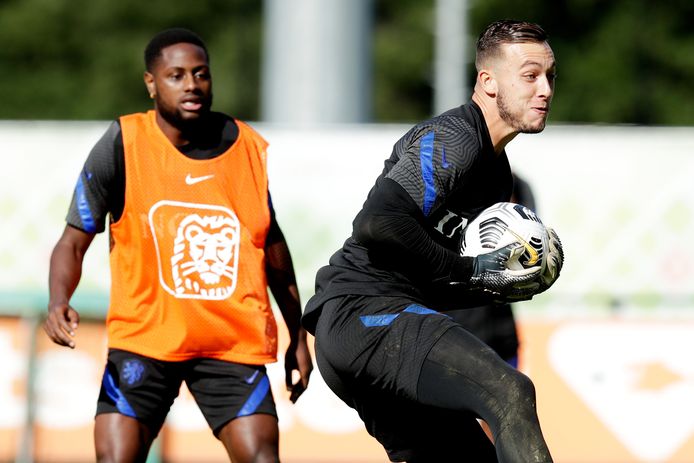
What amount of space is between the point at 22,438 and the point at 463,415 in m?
5.06

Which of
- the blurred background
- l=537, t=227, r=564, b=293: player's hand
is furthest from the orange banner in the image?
l=537, t=227, r=564, b=293: player's hand

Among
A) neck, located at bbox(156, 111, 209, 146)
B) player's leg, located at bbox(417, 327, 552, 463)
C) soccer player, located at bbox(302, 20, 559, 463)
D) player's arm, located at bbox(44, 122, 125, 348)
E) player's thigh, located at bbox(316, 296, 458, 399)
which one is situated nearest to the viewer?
player's leg, located at bbox(417, 327, 552, 463)

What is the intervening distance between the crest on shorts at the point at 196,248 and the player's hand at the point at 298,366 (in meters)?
0.45

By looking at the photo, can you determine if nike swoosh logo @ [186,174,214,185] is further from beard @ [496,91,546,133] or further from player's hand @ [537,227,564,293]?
player's hand @ [537,227,564,293]

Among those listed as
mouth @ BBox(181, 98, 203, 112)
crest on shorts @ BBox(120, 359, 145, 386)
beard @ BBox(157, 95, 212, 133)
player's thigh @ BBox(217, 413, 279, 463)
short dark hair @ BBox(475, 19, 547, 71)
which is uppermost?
short dark hair @ BBox(475, 19, 547, 71)

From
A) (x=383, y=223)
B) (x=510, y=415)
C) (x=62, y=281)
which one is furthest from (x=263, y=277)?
(x=510, y=415)

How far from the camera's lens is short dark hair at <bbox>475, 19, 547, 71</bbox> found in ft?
17.4

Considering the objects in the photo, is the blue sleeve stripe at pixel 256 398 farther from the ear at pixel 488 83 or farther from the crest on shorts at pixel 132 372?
the ear at pixel 488 83

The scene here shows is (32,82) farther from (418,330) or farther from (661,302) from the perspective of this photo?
(418,330)

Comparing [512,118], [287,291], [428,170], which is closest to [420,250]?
[428,170]

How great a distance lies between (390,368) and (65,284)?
5.50ft

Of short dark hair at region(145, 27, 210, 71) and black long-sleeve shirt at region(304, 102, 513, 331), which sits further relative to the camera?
short dark hair at region(145, 27, 210, 71)

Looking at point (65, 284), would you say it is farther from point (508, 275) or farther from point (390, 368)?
point (508, 275)

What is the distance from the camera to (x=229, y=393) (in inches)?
239
